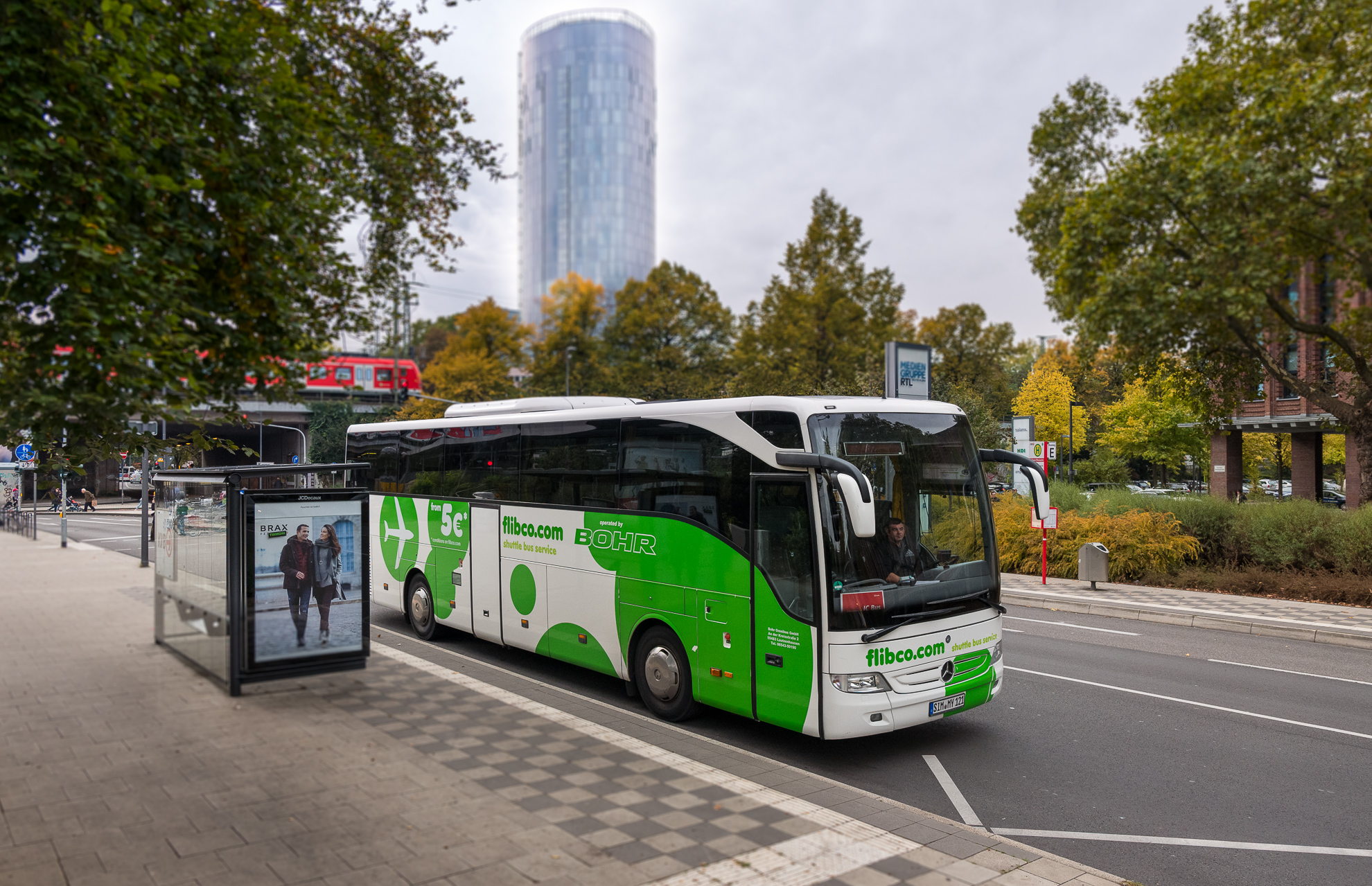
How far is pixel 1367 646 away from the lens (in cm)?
1245

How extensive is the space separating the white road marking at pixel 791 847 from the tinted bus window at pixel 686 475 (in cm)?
187

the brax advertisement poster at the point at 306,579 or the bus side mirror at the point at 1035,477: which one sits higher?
the bus side mirror at the point at 1035,477

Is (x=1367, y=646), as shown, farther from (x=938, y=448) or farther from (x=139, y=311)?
(x=139, y=311)

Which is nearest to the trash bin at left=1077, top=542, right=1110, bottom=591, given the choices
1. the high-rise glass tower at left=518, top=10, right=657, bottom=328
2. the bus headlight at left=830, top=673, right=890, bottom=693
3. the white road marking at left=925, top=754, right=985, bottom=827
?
the white road marking at left=925, top=754, right=985, bottom=827

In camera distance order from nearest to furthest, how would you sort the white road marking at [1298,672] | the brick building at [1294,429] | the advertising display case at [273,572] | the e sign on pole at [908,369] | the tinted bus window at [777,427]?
1. the tinted bus window at [777,427]
2. the advertising display case at [273,572]
3. the white road marking at [1298,672]
4. the e sign on pole at [908,369]
5. the brick building at [1294,429]

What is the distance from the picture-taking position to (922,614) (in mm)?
7035

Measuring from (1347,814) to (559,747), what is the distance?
5609mm

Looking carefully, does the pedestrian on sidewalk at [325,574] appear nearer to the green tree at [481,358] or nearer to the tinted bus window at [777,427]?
the tinted bus window at [777,427]

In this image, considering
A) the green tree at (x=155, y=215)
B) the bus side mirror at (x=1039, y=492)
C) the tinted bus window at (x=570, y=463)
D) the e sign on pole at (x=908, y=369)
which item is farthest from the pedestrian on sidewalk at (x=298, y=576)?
the e sign on pole at (x=908, y=369)

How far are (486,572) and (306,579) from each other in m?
2.47

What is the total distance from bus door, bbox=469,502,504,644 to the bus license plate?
5.51 m

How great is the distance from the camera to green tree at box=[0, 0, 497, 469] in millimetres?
4863

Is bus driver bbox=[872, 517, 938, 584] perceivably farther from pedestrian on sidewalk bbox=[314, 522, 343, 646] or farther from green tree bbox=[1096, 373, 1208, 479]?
green tree bbox=[1096, 373, 1208, 479]

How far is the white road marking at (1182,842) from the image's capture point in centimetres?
550
